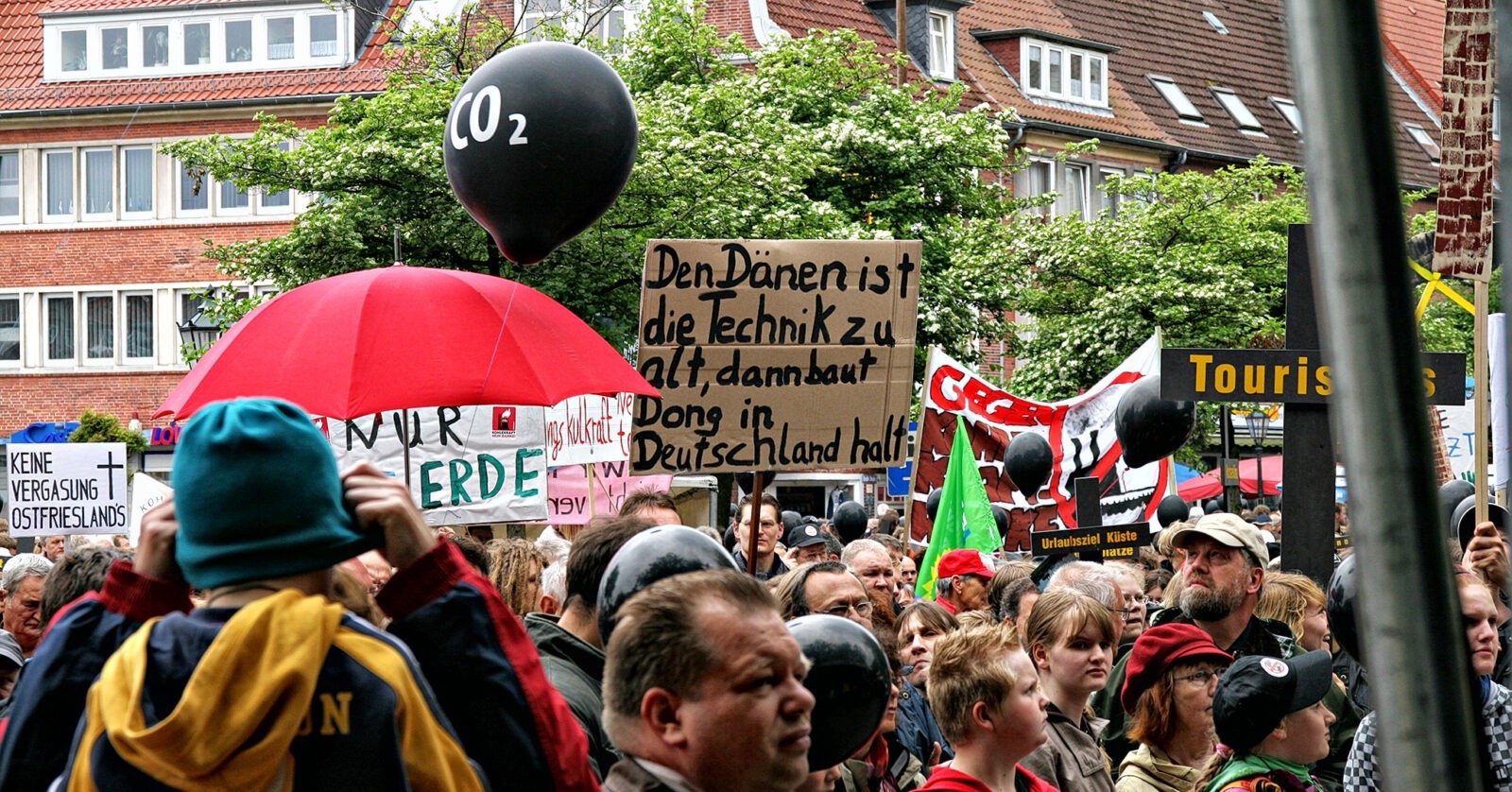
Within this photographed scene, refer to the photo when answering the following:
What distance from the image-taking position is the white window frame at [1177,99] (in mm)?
45688

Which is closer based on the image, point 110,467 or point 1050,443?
point 1050,443

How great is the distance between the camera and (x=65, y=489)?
51.4ft

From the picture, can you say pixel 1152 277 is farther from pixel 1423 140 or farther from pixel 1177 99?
pixel 1423 140

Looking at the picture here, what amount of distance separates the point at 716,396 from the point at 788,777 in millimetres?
4241

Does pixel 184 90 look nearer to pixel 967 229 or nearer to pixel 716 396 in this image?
pixel 967 229

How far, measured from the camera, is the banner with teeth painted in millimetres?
13695

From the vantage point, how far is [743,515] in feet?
32.9

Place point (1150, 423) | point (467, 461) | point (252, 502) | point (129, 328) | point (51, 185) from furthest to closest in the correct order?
point (51, 185) < point (129, 328) < point (467, 461) < point (1150, 423) < point (252, 502)

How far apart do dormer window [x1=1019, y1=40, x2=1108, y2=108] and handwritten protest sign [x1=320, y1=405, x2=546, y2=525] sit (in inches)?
1240

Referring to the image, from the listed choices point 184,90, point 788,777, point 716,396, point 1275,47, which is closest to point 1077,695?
point 716,396

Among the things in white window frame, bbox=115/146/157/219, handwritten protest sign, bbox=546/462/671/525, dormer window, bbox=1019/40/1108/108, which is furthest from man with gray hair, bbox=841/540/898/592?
dormer window, bbox=1019/40/1108/108

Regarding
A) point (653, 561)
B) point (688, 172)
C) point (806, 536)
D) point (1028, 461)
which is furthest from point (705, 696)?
point (688, 172)

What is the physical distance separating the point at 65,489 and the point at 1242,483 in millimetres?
24449

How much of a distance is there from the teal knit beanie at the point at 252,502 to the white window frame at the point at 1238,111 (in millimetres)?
46302
